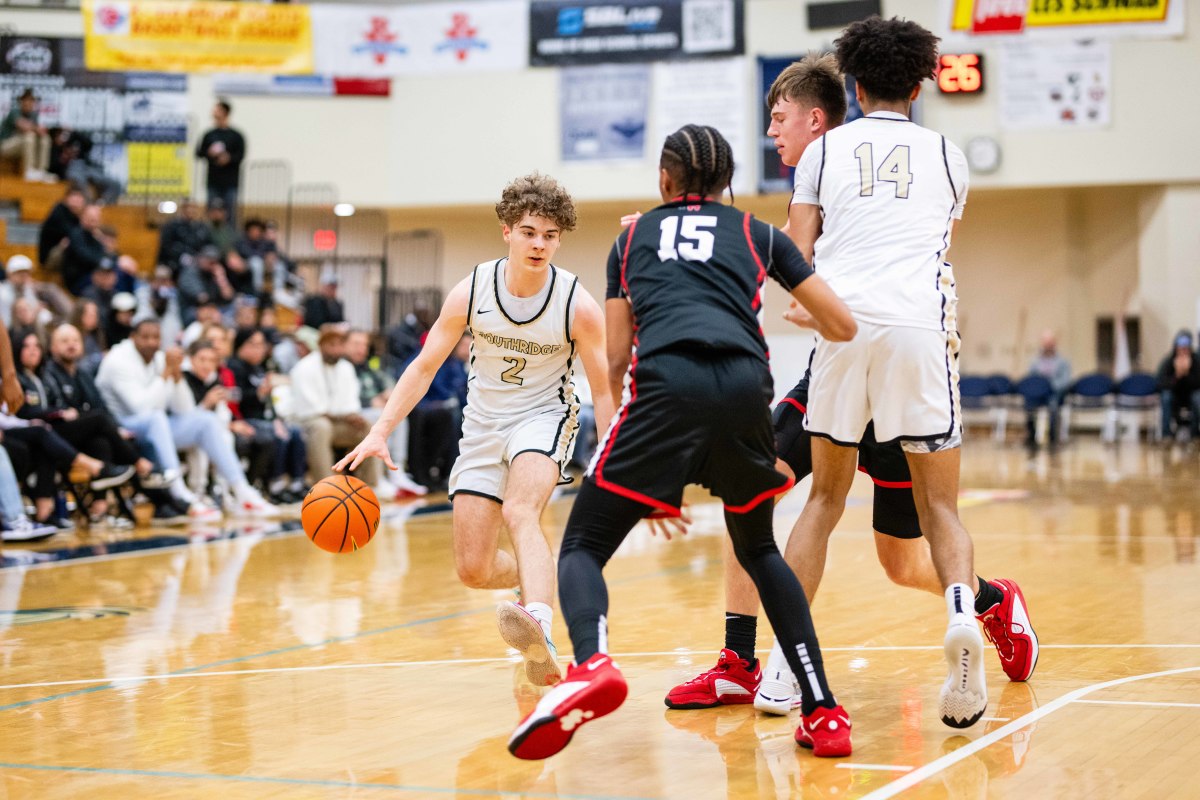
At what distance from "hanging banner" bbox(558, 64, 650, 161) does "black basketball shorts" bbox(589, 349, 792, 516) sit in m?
18.2

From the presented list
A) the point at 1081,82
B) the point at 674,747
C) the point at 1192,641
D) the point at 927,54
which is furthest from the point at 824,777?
the point at 1081,82

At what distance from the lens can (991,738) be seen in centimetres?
404

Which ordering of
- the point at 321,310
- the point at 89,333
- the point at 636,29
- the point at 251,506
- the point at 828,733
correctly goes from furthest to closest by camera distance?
the point at 636,29 → the point at 321,310 → the point at 89,333 → the point at 251,506 → the point at 828,733

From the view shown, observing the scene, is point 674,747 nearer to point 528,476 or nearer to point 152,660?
point 528,476

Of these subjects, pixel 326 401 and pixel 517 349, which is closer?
pixel 517 349

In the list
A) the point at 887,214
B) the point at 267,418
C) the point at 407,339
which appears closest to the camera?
the point at 887,214

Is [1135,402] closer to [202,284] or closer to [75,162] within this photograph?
[202,284]

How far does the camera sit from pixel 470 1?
2114cm

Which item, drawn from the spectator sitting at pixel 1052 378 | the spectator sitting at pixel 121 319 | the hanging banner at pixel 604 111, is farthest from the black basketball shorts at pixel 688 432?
the hanging banner at pixel 604 111

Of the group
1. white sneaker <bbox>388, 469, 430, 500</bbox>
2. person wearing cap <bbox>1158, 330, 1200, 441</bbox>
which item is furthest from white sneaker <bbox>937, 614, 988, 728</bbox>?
person wearing cap <bbox>1158, 330, 1200, 441</bbox>

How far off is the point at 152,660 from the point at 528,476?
1.81 m

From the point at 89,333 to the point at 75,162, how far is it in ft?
22.7

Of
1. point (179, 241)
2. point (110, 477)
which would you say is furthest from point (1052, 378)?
point (110, 477)

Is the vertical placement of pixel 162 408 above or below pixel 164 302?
below
